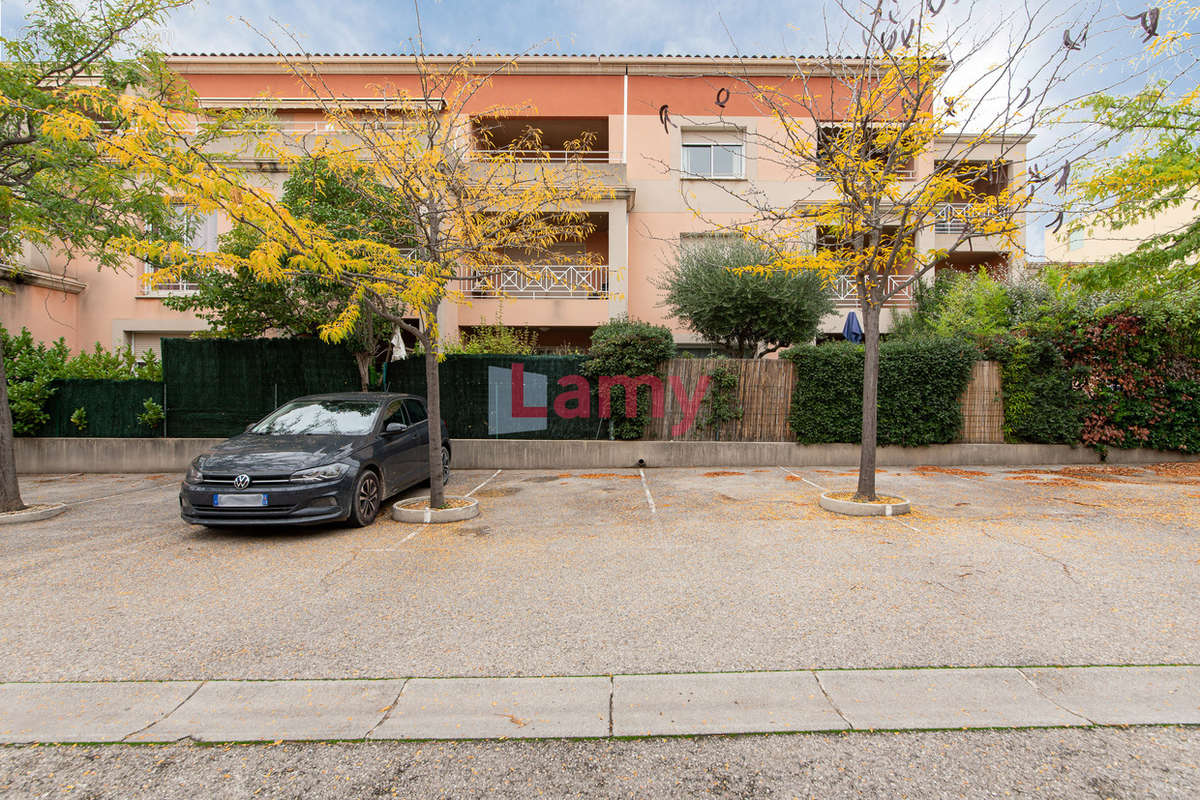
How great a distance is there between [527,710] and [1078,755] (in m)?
2.44

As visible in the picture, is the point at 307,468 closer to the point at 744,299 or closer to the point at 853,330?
the point at 744,299

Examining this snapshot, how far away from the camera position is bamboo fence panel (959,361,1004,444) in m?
10.9

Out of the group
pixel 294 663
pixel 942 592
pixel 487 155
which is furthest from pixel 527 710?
pixel 487 155

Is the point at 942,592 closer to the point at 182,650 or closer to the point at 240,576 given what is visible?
the point at 182,650

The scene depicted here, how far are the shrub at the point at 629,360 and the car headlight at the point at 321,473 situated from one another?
18.3ft

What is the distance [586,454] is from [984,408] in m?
7.87

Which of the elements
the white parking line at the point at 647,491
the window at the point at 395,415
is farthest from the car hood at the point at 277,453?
the white parking line at the point at 647,491

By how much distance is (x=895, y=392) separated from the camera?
10672 mm

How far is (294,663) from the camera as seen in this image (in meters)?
3.20

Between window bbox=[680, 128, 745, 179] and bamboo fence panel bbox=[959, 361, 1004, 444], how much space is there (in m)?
8.89

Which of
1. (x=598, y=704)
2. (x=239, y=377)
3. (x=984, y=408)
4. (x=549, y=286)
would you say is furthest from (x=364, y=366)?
(x=984, y=408)

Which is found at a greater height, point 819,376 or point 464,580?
point 819,376

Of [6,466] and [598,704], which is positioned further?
[6,466]

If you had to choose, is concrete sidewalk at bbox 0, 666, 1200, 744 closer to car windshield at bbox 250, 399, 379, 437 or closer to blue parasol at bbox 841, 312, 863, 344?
car windshield at bbox 250, 399, 379, 437
